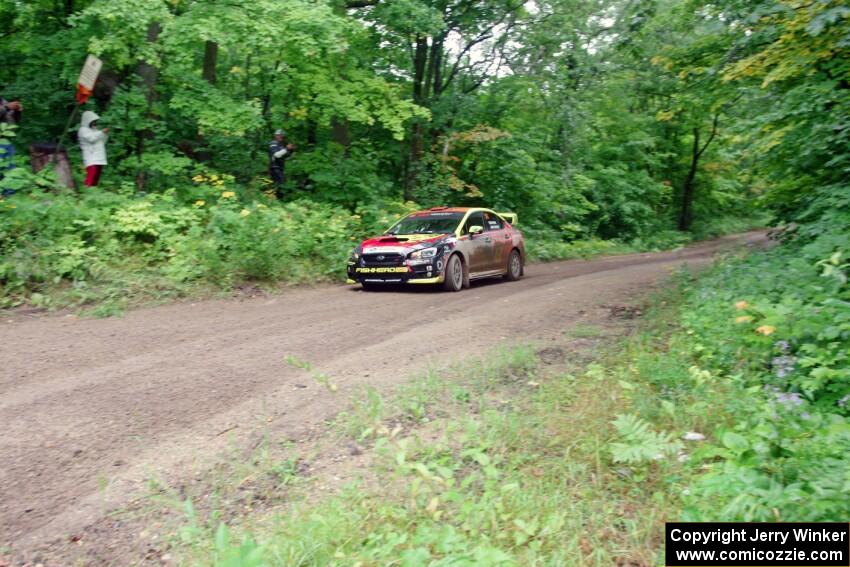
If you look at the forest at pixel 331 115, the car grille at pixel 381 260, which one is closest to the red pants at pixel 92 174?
the forest at pixel 331 115

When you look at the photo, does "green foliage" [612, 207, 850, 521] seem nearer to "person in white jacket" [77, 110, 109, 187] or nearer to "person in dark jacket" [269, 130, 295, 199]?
"person in dark jacket" [269, 130, 295, 199]

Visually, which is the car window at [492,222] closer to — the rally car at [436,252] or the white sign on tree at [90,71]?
the rally car at [436,252]

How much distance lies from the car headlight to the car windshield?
0.85m

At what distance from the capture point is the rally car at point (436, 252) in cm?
1271

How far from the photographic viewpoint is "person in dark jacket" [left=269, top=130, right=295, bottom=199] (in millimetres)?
16625

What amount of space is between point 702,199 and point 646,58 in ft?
59.8

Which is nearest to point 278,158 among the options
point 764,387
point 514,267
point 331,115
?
point 331,115

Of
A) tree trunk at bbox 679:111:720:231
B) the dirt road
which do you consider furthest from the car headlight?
tree trunk at bbox 679:111:720:231

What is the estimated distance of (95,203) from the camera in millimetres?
12359

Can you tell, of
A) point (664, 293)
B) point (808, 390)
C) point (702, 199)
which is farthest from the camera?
point (702, 199)

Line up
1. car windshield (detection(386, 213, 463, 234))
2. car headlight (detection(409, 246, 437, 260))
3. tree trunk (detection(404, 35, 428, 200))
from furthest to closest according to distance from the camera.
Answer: tree trunk (detection(404, 35, 428, 200))
car windshield (detection(386, 213, 463, 234))
car headlight (detection(409, 246, 437, 260))

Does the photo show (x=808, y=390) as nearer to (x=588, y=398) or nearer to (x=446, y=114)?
(x=588, y=398)

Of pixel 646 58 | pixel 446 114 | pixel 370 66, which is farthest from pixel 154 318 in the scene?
pixel 646 58

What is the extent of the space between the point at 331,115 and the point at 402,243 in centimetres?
513
